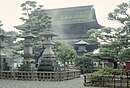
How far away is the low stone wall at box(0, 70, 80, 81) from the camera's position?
2622cm

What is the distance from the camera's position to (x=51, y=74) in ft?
86.5

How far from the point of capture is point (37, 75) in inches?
1059

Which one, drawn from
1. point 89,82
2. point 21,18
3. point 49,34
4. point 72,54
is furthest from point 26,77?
point 21,18

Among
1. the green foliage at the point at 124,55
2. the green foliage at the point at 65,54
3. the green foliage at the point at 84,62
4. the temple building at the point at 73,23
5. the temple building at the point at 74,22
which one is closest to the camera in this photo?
the green foliage at the point at 124,55

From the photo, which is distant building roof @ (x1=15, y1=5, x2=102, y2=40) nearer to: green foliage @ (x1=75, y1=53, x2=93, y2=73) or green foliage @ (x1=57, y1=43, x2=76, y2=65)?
green foliage @ (x1=57, y1=43, x2=76, y2=65)

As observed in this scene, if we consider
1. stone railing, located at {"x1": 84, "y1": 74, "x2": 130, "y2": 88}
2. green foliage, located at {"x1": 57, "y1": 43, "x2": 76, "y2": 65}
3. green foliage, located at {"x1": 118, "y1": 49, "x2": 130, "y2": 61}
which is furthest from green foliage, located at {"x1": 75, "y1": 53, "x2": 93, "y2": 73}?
stone railing, located at {"x1": 84, "y1": 74, "x2": 130, "y2": 88}

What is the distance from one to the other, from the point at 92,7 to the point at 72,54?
22.8 metres

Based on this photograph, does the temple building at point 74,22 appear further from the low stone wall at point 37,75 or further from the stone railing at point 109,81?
the stone railing at point 109,81

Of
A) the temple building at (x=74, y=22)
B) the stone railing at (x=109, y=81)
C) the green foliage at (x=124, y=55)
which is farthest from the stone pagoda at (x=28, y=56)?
the temple building at (x=74, y=22)

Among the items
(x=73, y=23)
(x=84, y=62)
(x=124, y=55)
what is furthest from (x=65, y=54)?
(x=73, y=23)

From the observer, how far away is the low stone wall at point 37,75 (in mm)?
26219

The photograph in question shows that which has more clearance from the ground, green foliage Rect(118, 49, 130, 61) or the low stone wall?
green foliage Rect(118, 49, 130, 61)

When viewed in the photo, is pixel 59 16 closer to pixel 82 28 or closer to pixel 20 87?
pixel 82 28

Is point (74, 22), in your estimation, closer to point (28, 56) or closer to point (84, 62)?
point (84, 62)
